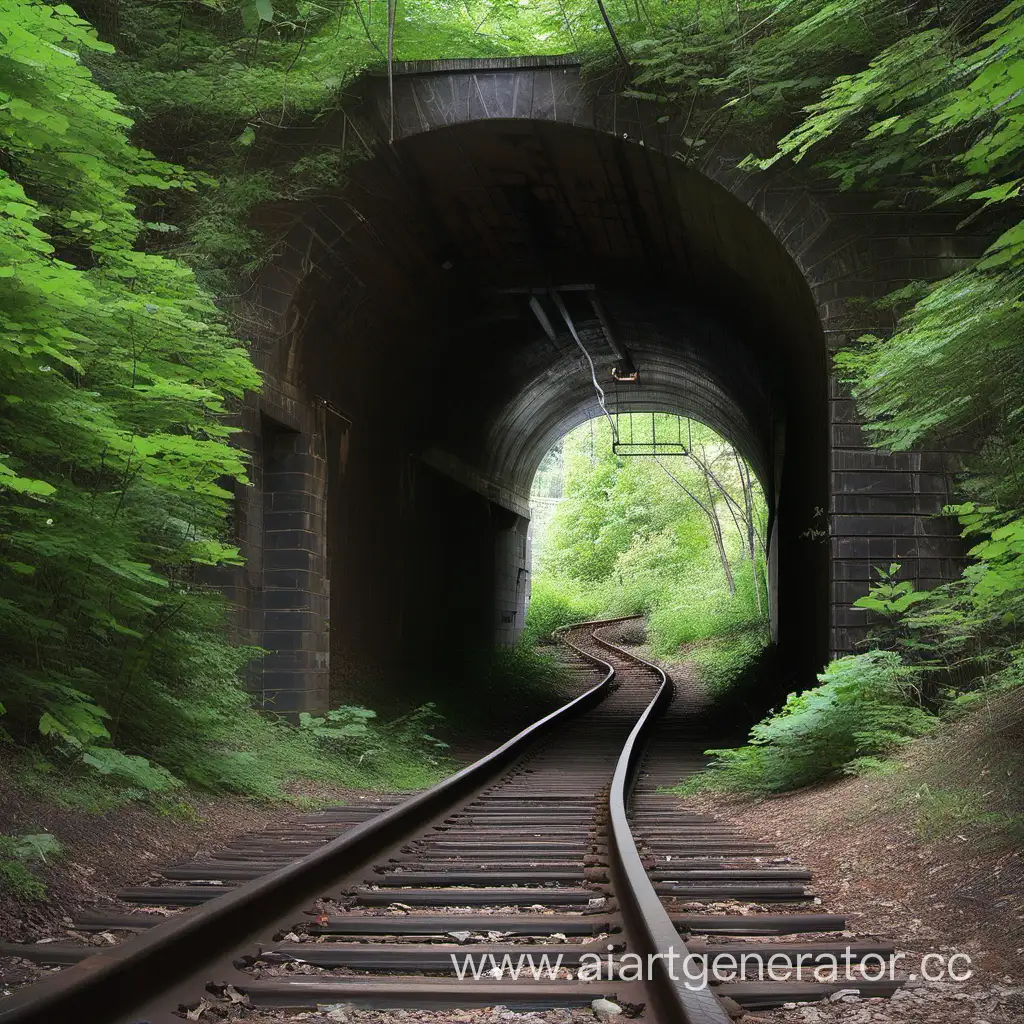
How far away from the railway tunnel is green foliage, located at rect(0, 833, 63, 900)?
5976 millimetres

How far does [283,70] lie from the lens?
10727 millimetres

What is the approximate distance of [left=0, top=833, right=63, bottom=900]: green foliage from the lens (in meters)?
4.08

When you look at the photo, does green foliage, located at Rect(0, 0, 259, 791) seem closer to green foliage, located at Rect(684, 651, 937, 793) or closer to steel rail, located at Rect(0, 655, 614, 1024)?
steel rail, located at Rect(0, 655, 614, 1024)

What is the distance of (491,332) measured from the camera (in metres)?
16.7

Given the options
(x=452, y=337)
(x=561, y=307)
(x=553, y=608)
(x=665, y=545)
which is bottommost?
(x=553, y=608)

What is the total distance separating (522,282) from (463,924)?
12125mm

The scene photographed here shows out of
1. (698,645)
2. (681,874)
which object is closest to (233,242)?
Result: (681,874)

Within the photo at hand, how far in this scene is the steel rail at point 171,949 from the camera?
257 cm

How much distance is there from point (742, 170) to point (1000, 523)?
437 cm

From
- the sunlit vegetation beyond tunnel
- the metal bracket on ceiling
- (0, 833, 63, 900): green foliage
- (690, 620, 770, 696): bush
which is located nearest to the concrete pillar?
the metal bracket on ceiling

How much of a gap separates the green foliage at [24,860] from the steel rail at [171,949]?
2.77 feet

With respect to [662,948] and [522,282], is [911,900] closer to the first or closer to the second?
[662,948]

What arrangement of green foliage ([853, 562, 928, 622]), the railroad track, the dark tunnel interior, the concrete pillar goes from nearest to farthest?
Result: the railroad track → green foliage ([853, 562, 928, 622]) → the concrete pillar → the dark tunnel interior

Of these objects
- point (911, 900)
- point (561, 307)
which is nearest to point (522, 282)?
point (561, 307)
